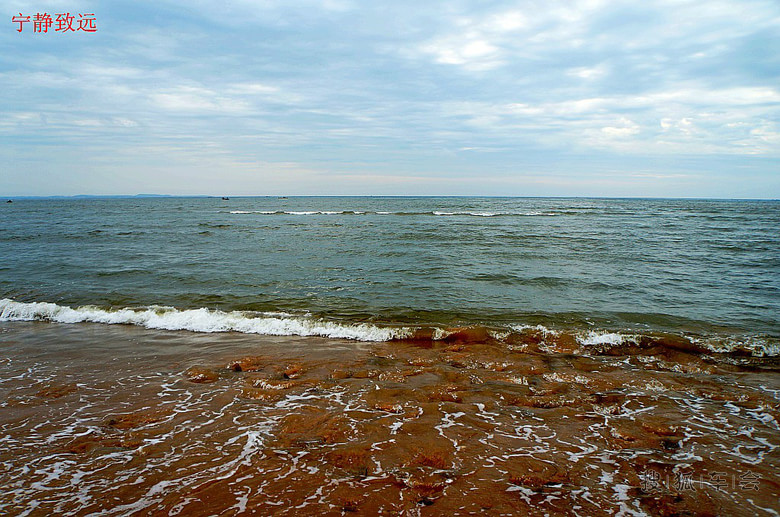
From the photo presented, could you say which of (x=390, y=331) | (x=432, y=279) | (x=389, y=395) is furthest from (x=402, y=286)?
(x=389, y=395)

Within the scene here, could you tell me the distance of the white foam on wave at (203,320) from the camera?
30.6ft

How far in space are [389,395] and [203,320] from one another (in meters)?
6.12

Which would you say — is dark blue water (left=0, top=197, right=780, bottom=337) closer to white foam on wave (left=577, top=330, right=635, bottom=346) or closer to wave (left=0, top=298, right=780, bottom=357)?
wave (left=0, top=298, right=780, bottom=357)

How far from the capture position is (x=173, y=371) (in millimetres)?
6977

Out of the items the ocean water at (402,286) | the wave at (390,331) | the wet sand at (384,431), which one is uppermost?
the ocean water at (402,286)

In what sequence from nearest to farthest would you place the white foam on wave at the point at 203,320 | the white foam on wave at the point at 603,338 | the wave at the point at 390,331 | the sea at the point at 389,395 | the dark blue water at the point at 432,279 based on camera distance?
the sea at the point at 389,395 < the wave at the point at 390,331 < the white foam on wave at the point at 603,338 < the white foam on wave at the point at 203,320 < the dark blue water at the point at 432,279

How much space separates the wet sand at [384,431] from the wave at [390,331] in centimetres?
45

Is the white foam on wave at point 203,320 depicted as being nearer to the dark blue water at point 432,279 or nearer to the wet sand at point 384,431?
the dark blue water at point 432,279

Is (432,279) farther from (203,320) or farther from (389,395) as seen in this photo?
(389,395)

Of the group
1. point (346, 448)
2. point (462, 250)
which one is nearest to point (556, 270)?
point (462, 250)

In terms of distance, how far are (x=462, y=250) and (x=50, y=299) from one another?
17470 mm

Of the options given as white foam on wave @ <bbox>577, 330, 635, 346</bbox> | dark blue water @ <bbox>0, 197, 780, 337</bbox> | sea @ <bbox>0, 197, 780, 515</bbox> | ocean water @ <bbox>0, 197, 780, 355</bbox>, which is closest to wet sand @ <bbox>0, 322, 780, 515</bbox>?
sea @ <bbox>0, 197, 780, 515</bbox>

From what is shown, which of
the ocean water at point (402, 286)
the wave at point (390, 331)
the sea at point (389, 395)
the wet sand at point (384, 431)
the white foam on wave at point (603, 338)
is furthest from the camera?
the ocean water at point (402, 286)

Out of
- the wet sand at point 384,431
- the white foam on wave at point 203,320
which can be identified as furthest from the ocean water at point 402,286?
the wet sand at point 384,431
